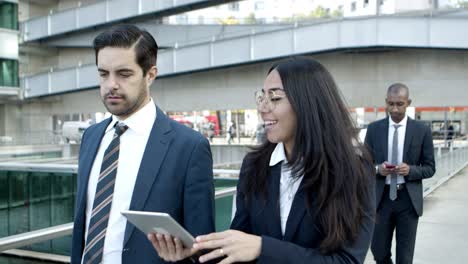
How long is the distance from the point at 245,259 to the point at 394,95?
3436mm

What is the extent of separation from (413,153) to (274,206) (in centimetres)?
321

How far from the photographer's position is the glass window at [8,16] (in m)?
32.5

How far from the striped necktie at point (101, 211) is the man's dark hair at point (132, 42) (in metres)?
0.42

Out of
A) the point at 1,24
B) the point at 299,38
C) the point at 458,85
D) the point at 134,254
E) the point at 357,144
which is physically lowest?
the point at 134,254

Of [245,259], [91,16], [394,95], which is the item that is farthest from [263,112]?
[91,16]

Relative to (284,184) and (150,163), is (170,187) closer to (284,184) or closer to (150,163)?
(150,163)

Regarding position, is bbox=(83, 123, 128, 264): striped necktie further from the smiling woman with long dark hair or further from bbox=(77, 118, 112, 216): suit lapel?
the smiling woman with long dark hair

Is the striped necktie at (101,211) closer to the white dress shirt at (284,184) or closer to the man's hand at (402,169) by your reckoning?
the white dress shirt at (284,184)

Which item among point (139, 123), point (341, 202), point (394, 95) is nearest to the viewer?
point (341, 202)

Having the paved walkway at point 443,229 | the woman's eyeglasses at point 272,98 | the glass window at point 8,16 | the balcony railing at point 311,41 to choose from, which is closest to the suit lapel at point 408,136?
the paved walkway at point 443,229

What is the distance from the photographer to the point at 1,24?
3234 cm

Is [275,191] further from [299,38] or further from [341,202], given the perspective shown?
[299,38]

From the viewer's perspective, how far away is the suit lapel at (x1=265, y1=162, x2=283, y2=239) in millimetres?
1965

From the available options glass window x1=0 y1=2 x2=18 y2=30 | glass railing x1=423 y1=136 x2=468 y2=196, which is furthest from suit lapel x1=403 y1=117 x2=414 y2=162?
glass window x1=0 y1=2 x2=18 y2=30
